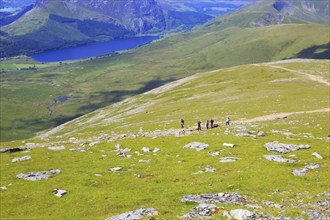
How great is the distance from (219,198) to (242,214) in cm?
567

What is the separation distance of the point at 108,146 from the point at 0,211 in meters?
30.3

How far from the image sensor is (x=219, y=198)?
36844 mm

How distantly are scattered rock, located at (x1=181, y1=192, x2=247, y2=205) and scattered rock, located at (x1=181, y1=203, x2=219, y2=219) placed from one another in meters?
2.29

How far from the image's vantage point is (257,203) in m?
35.5

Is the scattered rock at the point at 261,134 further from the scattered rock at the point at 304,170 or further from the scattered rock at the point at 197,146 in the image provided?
the scattered rock at the point at 304,170

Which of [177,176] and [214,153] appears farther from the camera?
[214,153]

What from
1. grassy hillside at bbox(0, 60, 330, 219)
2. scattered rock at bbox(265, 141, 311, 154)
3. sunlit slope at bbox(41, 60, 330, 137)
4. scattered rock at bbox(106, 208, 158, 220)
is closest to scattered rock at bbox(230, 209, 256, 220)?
grassy hillside at bbox(0, 60, 330, 219)

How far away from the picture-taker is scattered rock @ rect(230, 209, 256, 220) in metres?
31.1

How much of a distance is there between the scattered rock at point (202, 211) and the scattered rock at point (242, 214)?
1.86m

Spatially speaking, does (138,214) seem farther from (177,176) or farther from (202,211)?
(177,176)

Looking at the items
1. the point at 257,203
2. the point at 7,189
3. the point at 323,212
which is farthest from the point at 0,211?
the point at 323,212

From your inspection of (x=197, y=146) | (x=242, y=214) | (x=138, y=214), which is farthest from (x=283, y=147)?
(x=138, y=214)

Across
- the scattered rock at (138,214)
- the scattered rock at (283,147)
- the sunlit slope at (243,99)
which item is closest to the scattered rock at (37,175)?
the scattered rock at (138,214)

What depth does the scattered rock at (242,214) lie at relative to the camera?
3105 centimetres
